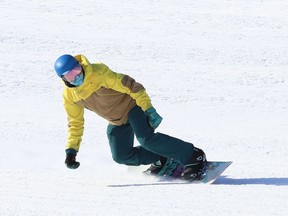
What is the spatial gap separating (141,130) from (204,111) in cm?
305

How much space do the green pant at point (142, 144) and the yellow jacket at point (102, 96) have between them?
0.34 ft

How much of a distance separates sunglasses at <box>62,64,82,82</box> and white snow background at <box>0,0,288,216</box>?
0.93m

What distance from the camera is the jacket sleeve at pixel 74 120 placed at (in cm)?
684

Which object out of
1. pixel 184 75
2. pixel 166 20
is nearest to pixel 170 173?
pixel 184 75

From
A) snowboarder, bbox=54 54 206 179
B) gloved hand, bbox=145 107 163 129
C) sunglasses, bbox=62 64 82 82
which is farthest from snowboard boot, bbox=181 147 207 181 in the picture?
sunglasses, bbox=62 64 82 82

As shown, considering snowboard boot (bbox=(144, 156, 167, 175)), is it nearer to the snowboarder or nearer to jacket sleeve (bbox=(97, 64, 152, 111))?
the snowboarder

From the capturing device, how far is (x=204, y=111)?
32.2 ft

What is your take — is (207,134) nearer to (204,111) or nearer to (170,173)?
(204,111)

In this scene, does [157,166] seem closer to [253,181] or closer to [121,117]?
[121,117]

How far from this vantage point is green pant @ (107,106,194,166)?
22.6ft

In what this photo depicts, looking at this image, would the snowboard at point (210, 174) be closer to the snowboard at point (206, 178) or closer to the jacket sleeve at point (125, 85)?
the snowboard at point (206, 178)

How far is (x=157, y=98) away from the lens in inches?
404

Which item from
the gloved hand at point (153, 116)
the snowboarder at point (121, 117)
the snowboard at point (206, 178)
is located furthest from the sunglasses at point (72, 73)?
the snowboard at point (206, 178)

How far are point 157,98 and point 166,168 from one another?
301cm
